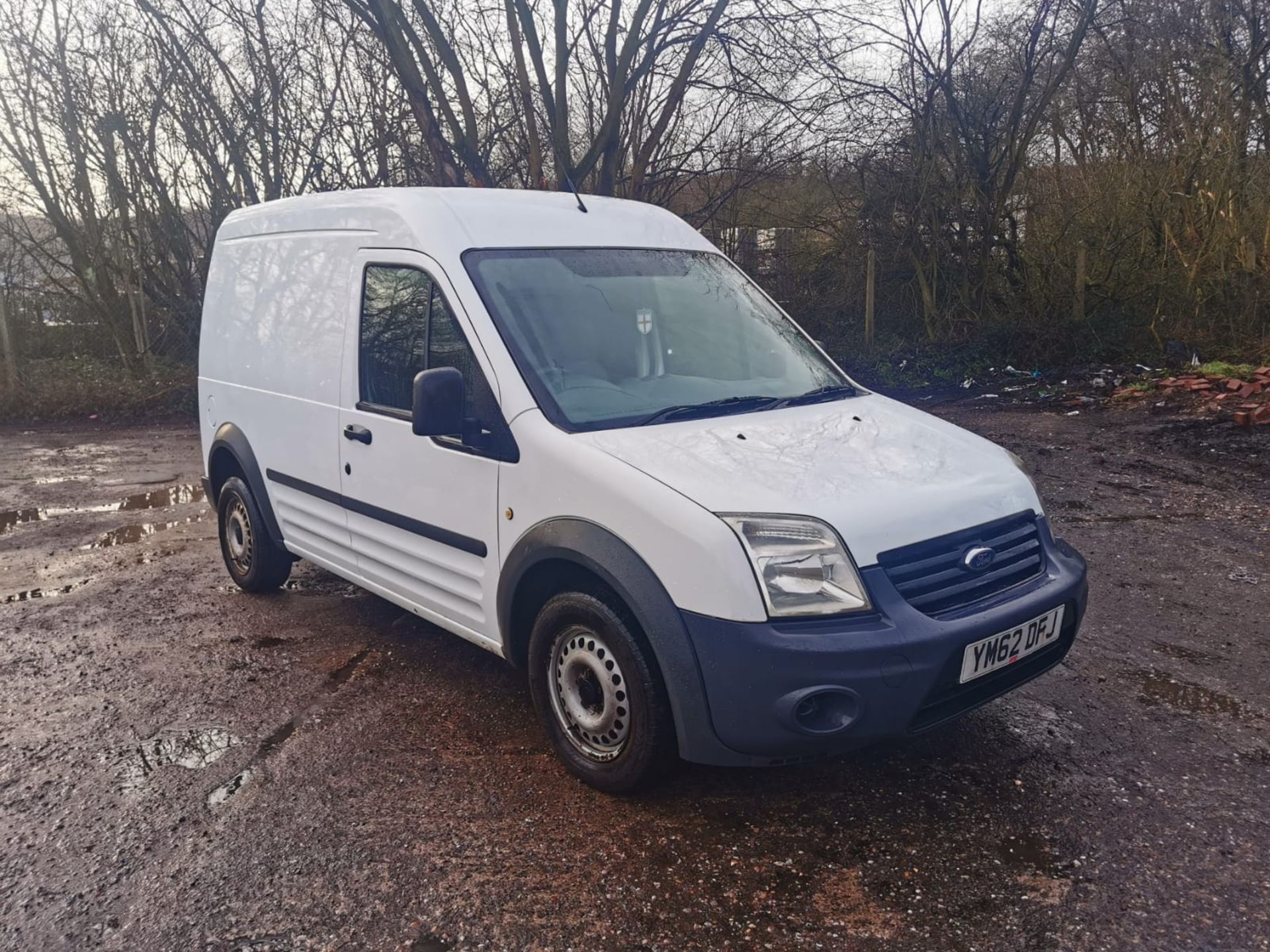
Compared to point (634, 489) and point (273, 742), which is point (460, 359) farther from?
point (273, 742)

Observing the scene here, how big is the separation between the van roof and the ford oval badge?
6.45 ft

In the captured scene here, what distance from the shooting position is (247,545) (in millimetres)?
5512

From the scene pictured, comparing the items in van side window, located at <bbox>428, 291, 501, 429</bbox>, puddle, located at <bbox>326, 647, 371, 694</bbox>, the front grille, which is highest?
van side window, located at <bbox>428, 291, 501, 429</bbox>

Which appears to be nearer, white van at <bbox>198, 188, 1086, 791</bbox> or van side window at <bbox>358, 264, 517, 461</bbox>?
white van at <bbox>198, 188, 1086, 791</bbox>

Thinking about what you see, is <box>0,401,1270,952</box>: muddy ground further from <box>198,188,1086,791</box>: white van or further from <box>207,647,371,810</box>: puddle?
<box>198,188,1086,791</box>: white van

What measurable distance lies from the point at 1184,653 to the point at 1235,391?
6787 millimetres

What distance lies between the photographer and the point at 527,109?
12.3 metres

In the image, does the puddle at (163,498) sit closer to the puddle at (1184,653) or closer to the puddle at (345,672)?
the puddle at (345,672)

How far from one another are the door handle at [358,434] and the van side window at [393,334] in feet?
0.39

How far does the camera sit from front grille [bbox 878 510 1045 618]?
285 centimetres

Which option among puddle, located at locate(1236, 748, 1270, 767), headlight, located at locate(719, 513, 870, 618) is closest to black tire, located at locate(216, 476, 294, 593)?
headlight, located at locate(719, 513, 870, 618)

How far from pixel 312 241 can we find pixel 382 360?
3.13 feet

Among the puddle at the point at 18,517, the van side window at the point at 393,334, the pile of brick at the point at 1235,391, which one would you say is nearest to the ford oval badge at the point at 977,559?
the van side window at the point at 393,334

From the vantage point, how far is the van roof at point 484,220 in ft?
12.4
